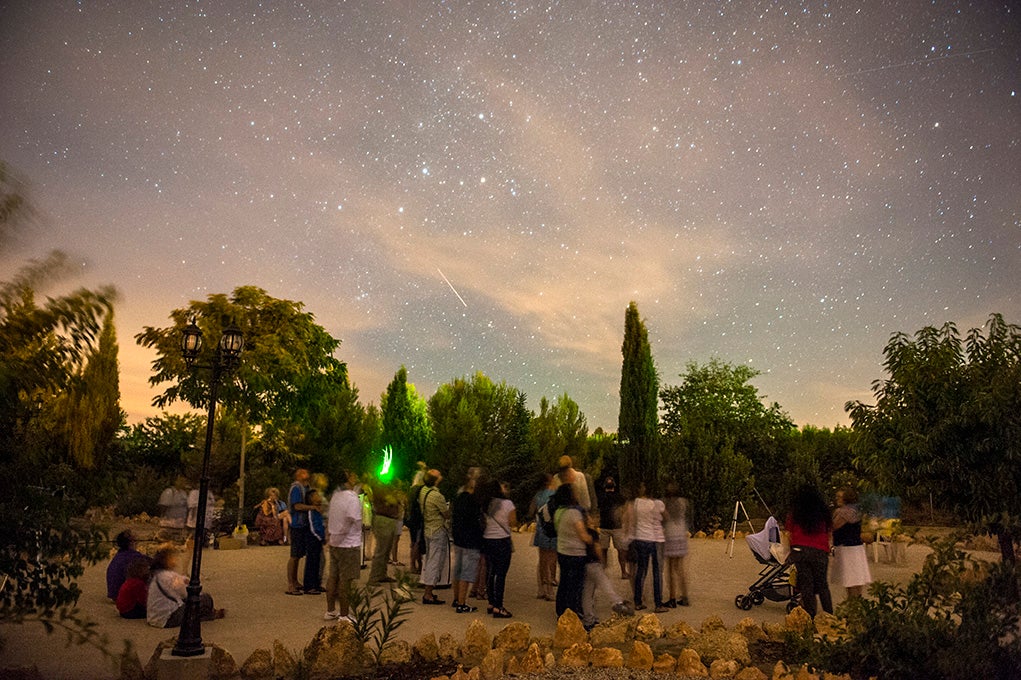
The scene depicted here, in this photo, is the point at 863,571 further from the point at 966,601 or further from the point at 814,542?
the point at 966,601

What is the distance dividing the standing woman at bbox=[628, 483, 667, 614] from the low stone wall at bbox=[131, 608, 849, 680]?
6.90ft

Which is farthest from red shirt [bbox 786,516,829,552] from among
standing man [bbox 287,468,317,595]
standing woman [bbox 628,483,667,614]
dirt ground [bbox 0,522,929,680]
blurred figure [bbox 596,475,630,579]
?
standing man [bbox 287,468,317,595]

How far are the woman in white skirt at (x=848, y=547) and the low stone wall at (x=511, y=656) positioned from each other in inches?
54.1

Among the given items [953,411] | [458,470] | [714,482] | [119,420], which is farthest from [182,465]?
[953,411]

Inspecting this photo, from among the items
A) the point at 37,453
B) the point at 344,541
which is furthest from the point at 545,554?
the point at 37,453

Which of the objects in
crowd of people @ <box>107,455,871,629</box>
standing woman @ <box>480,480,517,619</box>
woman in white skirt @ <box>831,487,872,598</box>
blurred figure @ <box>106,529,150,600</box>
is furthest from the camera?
blurred figure @ <box>106,529,150,600</box>

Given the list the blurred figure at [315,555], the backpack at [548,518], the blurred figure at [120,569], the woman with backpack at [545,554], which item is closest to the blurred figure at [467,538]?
the backpack at [548,518]

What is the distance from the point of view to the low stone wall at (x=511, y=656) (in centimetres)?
620

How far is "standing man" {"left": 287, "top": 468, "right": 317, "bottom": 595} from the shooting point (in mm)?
10609

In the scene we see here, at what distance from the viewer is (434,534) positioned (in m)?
9.97

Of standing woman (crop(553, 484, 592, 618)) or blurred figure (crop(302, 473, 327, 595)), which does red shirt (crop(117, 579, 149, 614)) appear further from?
standing woman (crop(553, 484, 592, 618))

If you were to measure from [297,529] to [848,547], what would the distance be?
7.32 m

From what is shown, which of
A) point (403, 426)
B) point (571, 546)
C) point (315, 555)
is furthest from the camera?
point (403, 426)

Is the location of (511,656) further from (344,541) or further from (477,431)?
(477,431)
